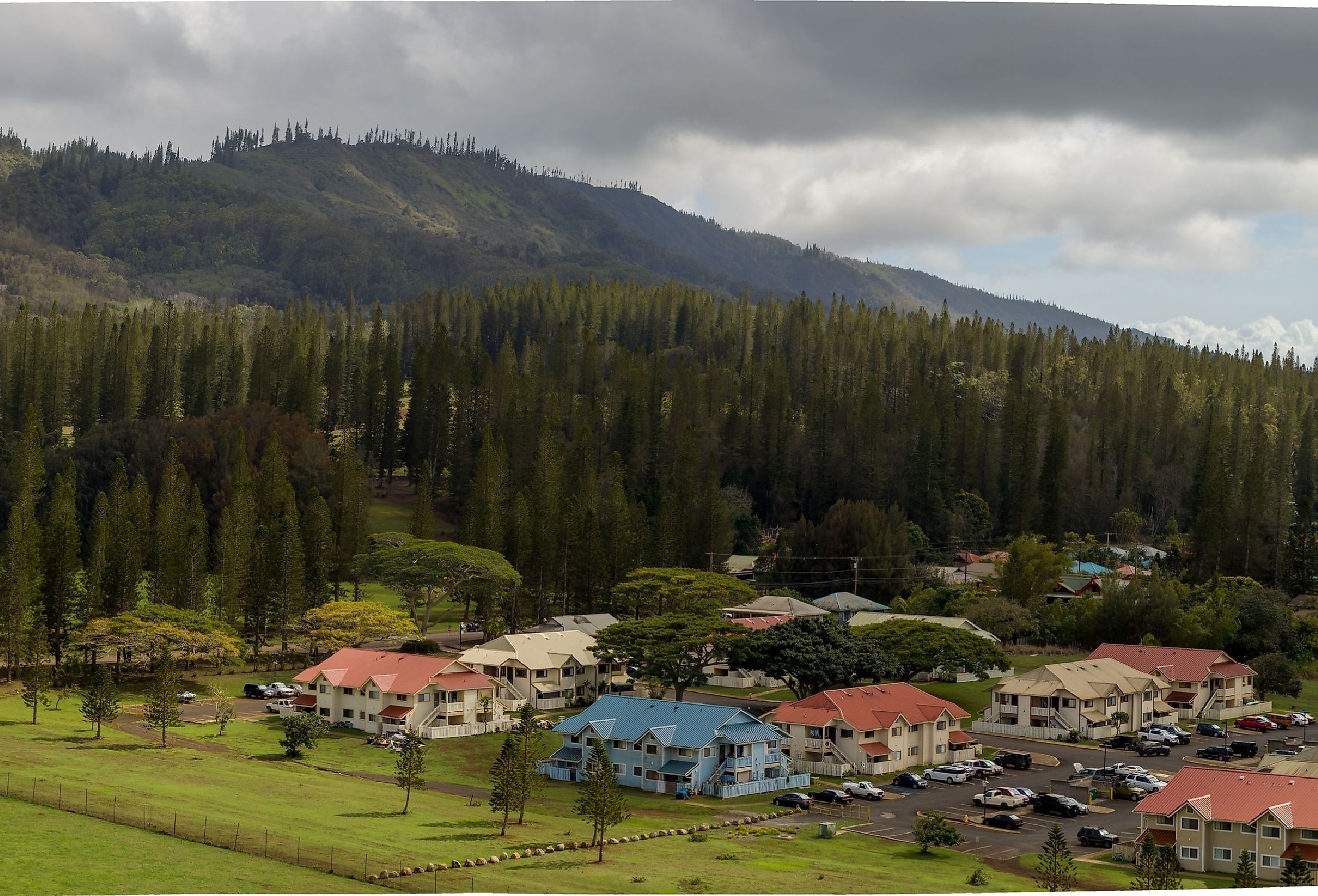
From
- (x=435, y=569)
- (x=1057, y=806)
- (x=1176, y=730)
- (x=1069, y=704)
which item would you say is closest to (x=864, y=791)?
(x=1057, y=806)

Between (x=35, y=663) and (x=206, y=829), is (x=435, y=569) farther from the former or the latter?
(x=206, y=829)

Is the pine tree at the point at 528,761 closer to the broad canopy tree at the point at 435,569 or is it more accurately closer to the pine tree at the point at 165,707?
the pine tree at the point at 165,707

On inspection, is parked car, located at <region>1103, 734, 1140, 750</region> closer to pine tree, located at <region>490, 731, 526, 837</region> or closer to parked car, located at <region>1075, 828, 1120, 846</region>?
parked car, located at <region>1075, 828, 1120, 846</region>

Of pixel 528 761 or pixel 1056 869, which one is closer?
pixel 1056 869

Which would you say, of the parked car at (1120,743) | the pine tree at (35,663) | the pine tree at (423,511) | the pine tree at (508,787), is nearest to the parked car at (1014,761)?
the parked car at (1120,743)

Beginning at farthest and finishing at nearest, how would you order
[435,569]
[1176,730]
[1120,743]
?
[435,569]
[1176,730]
[1120,743]

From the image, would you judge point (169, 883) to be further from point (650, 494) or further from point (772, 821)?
point (650, 494)

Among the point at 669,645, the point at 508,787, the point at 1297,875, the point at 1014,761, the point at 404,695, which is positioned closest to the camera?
the point at 1297,875

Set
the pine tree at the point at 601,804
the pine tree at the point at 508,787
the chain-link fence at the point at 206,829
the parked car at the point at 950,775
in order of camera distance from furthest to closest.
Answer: the parked car at the point at 950,775
the pine tree at the point at 508,787
the pine tree at the point at 601,804
the chain-link fence at the point at 206,829
